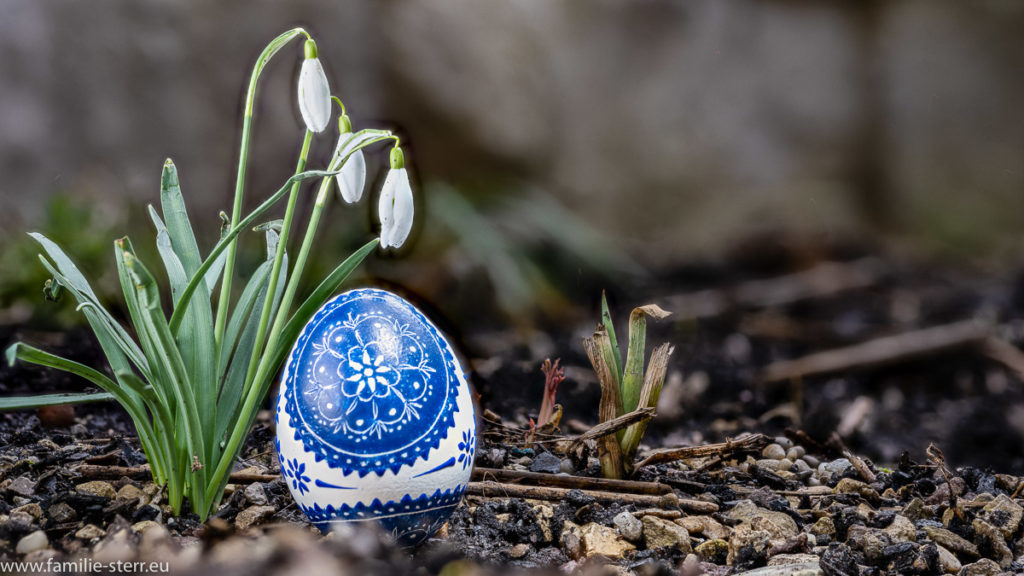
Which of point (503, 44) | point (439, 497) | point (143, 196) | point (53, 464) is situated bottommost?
point (53, 464)

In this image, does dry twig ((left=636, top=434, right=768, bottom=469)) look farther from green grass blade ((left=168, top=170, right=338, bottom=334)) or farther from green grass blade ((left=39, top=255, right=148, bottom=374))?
green grass blade ((left=39, top=255, right=148, bottom=374))

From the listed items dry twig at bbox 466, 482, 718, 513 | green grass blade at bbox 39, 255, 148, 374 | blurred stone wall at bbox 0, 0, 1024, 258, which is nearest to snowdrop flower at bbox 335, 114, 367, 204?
green grass blade at bbox 39, 255, 148, 374

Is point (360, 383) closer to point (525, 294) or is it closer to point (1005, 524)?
point (1005, 524)

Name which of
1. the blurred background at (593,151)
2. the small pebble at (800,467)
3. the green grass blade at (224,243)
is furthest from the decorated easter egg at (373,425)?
the small pebble at (800,467)

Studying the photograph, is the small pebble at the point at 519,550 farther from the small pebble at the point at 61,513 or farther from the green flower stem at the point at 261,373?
the small pebble at the point at 61,513

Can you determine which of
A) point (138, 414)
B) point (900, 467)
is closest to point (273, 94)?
point (138, 414)

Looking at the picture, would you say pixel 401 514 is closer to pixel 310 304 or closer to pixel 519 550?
pixel 519 550

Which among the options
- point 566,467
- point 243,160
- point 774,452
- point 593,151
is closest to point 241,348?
point 243,160
